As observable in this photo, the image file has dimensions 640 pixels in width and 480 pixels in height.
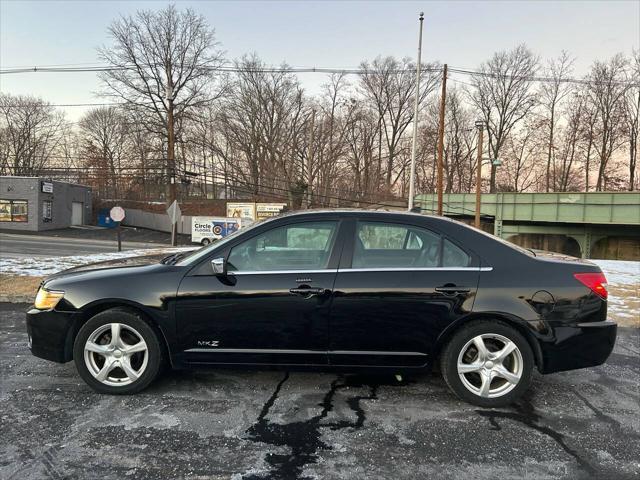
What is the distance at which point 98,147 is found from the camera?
5806 cm

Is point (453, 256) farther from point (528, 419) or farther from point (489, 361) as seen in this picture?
point (528, 419)

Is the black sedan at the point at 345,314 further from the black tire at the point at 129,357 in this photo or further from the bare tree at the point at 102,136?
the bare tree at the point at 102,136

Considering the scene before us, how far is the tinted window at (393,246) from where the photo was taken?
11.2 feet

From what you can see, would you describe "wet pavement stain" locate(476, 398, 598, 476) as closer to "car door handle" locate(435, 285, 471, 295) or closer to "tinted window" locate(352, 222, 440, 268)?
"car door handle" locate(435, 285, 471, 295)

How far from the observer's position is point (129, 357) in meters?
3.42

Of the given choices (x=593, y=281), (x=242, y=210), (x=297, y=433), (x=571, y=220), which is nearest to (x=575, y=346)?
(x=593, y=281)

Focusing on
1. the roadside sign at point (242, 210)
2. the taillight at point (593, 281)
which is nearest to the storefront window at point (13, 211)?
the roadside sign at point (242, 210)

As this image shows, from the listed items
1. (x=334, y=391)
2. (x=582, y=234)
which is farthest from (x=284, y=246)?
(x=582, y=234)

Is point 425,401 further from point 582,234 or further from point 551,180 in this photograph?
point 551,180

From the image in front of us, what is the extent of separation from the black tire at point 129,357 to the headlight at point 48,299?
320mm

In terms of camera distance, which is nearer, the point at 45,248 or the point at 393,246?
the point at 393,246

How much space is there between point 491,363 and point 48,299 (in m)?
3.63

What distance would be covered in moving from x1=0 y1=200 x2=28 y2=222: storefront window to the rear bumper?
140 feet

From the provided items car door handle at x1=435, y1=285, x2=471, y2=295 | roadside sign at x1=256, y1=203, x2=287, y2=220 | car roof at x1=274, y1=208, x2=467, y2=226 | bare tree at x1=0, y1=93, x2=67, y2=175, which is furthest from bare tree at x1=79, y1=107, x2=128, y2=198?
car door handle at x1=435, y1=285, x2=471, y2=295
